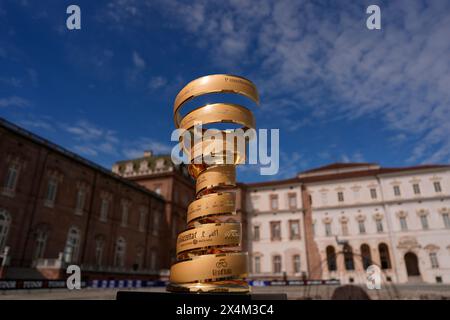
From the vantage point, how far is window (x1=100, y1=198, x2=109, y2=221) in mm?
32562

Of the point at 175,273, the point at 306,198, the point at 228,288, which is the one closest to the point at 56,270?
the point at 175,273

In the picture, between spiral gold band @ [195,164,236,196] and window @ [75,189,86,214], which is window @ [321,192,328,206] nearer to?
window @ [75,189,86,214]

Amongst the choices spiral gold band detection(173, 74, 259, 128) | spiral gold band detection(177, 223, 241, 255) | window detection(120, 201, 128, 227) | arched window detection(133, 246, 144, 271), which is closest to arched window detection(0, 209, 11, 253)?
window detection(120, 201, 128, 227)

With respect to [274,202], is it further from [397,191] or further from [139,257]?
[139,257]

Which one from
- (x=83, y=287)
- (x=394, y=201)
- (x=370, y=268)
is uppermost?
(x=394, y=201)

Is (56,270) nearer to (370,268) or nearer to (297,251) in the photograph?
(297,251)

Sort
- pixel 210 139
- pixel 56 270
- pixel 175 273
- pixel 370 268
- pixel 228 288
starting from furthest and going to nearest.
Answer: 1. pixel 370 268
2. pixel 56 270
3. pixel 210 139
4. pixel 175 273
5. pixel 228 288

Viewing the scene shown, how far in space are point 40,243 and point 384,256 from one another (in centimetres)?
4052

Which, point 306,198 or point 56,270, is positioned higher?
point 306,198

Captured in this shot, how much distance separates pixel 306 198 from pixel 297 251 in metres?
8.09

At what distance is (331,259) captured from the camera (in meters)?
42.3

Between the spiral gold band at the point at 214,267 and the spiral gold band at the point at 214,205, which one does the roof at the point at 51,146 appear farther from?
the spiral gold band at the point at 214,267
